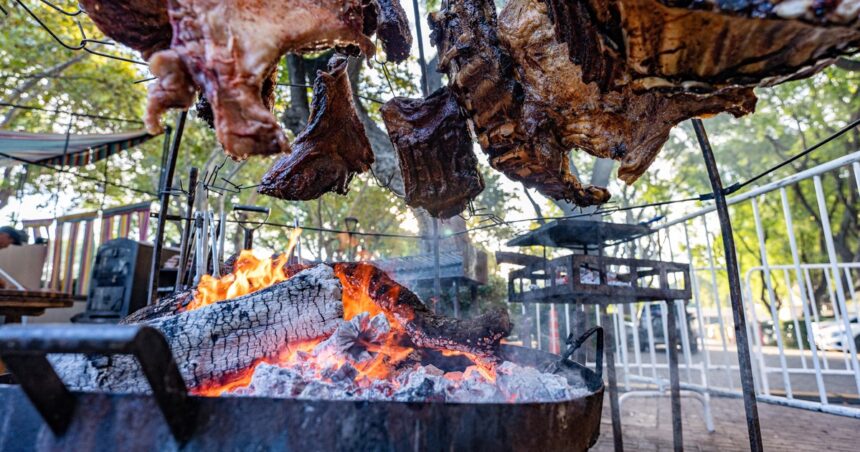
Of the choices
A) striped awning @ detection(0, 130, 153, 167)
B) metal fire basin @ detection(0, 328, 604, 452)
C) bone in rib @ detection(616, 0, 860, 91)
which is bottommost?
metal fire basin @ detection(0, 328, 604, 452)

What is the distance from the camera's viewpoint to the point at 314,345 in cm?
224

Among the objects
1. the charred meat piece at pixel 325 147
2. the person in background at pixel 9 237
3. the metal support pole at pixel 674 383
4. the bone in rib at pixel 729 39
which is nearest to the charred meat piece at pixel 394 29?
the charred meat piece at pixel 325 147

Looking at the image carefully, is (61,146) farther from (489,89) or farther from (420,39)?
(489,89)

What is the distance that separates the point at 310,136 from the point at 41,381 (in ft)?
6.08

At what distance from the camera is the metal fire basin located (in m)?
1.35

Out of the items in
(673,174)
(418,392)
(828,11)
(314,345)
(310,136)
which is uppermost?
(673,174)

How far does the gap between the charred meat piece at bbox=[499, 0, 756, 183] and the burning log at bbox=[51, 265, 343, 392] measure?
1472mm

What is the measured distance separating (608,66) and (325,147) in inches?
72.2

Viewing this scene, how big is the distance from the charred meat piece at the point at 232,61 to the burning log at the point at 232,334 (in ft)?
3.21

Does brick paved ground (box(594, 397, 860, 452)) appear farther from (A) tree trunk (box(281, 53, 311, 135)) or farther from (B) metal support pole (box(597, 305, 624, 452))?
Answer: (A) tree trunk (box(281, 53, 311, 135))

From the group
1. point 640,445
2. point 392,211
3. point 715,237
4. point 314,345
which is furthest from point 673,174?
point 314,345

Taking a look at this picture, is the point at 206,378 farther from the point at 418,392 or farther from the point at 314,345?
the point at 418,392

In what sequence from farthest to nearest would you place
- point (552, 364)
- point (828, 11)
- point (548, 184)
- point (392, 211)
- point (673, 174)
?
point (673, 174)
point (392, 211)
point (548, 184)
point (552, 364)
point (828, 11)

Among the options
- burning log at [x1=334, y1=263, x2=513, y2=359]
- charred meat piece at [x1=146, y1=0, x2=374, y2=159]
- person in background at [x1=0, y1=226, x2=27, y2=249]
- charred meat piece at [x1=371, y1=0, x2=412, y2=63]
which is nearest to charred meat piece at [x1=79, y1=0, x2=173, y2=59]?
charred meat piece at [x1=146, y1=0, x2=374, y2=159]
